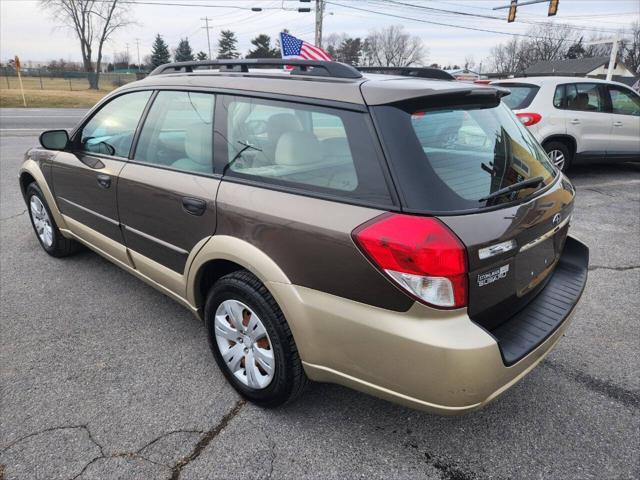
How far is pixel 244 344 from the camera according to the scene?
8.00 ft

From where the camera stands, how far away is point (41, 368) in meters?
2.78

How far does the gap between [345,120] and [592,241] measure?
411 cm

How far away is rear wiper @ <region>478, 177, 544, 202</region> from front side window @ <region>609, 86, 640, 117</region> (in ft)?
22.9

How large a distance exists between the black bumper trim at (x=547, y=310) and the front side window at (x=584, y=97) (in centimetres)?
568

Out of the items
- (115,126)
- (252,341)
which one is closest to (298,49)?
(115,126)

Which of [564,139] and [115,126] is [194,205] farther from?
[564,139]

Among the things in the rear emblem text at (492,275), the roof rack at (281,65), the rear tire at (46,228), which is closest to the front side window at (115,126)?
the roof rack at (281,65)

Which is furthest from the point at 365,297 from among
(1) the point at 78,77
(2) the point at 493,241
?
(1) the point at 78,77

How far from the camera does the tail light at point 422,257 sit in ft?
5.71

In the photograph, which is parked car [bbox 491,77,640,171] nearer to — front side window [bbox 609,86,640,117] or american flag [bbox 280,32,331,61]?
front side window [bbox 609,86,640,117]

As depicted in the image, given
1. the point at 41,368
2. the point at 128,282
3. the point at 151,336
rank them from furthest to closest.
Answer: the point at 128,282
the point at 151,336
the point at 41,368

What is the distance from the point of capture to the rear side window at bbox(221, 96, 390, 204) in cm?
194

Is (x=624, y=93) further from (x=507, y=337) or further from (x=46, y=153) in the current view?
(x=46, y=153)

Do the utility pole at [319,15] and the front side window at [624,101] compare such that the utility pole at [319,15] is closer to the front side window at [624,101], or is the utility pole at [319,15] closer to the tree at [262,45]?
the front side window at [624,101]
